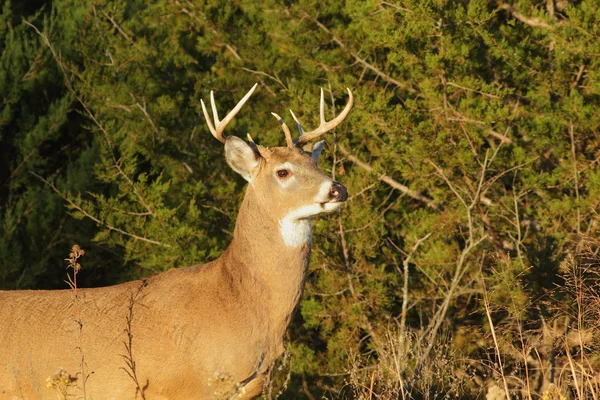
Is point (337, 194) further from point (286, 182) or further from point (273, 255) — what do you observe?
point (273, 255)

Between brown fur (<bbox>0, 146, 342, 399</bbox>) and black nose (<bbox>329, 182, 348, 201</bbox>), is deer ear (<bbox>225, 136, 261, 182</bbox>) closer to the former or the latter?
brown fur (<bbox>0, 146, 342, 399</bbox>)

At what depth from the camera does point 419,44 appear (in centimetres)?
841

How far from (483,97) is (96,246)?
449 cm

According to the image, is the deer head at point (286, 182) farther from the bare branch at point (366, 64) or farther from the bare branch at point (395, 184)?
the bare branch at point (366, 64)

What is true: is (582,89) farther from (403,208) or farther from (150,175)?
(150,175)

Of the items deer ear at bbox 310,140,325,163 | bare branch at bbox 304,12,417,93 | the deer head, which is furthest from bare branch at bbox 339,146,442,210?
the deer head

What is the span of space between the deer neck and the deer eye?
192 millimetres

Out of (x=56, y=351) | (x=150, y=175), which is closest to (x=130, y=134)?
(x=150, y=175)

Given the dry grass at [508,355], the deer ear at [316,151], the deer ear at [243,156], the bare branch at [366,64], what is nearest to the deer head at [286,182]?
the deer ear at [243,156]

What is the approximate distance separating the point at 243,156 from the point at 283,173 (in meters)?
0.31

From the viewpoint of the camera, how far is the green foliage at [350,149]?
815 centimetres

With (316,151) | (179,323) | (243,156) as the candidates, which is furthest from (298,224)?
(179,323)

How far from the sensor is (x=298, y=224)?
A: 19.9 ft

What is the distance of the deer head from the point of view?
5.95 metres
